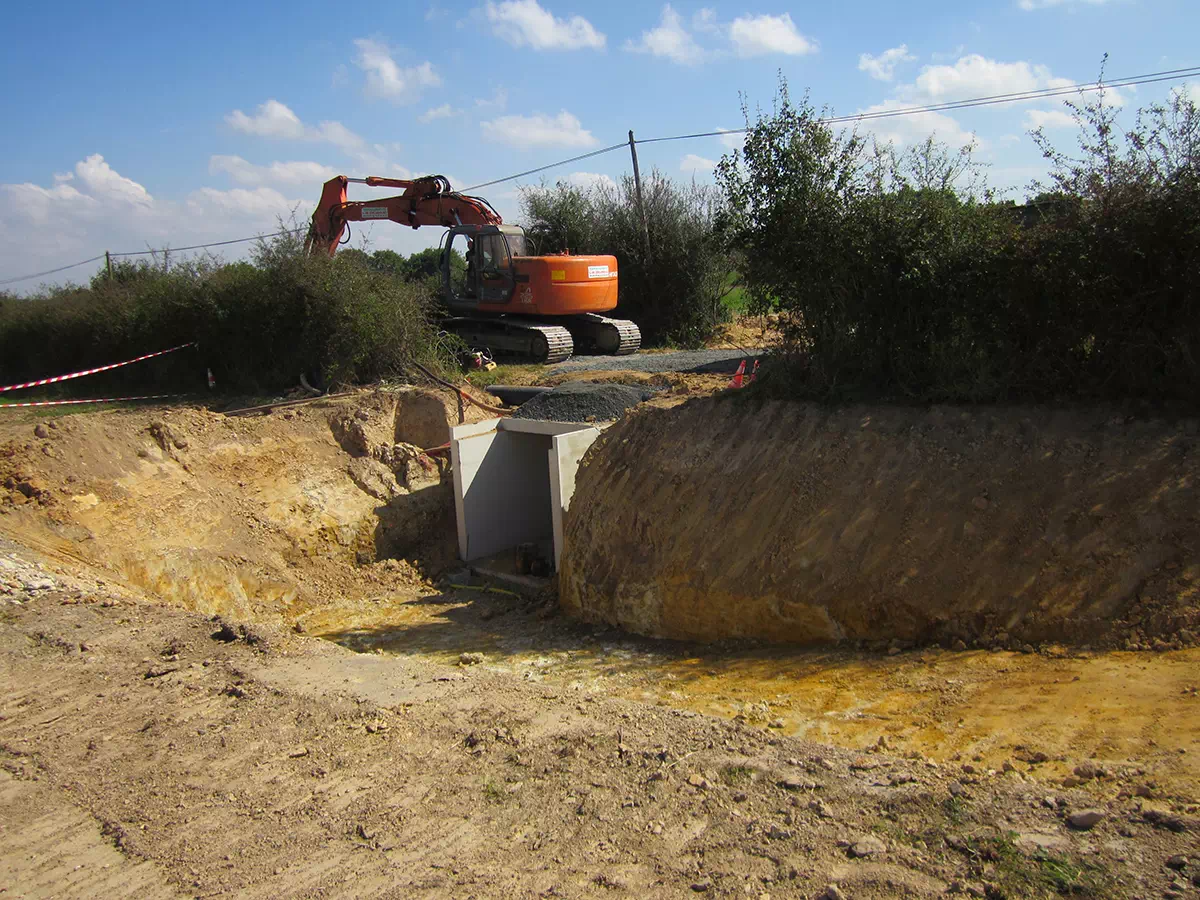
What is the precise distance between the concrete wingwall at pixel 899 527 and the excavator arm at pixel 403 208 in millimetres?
9661

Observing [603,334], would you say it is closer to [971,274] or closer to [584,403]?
[584,403]

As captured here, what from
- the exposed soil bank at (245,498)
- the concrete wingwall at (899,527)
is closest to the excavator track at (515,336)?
the exposed soil bank at (245,498)

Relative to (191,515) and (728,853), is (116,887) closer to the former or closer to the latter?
(728,853)

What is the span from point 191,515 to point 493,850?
8471mm

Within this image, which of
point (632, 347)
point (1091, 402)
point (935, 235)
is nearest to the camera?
point (1091, 402)

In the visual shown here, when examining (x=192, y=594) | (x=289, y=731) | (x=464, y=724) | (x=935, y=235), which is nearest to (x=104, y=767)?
(x=289, y=731)

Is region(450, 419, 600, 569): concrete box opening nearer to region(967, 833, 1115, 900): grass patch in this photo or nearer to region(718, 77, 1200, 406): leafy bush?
region(718, 77, 1200, 406): leafy bush

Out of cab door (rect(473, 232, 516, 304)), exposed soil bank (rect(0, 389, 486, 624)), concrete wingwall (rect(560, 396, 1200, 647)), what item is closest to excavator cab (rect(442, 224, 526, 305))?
cab door (rect(473, 232, 516, 304))

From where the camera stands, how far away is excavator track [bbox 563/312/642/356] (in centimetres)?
1847

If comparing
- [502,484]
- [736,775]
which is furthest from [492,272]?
[736,775]

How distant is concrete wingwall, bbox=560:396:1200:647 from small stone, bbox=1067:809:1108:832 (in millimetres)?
2795

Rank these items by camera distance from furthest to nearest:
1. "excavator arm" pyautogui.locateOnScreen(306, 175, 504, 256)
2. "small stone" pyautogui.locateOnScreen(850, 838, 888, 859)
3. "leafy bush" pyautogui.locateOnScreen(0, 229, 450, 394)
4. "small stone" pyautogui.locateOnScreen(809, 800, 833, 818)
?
"excavator arm" pyautogui.locateOnScreen(306, 175, 504, 256) < "leafy bush" pyautogui.locateOnScreen(0, 229, 450, 394) < "small stone" pyautogui.locateOnScreen(809, 800, 833, 818) < "small stone" pyautogui.locateOnScreen(850, 838, 888, 859)

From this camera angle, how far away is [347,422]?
13.2 m

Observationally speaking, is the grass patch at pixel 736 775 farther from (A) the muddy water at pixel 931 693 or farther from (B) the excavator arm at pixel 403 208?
(B) the excavator arm at pixel 403 208
